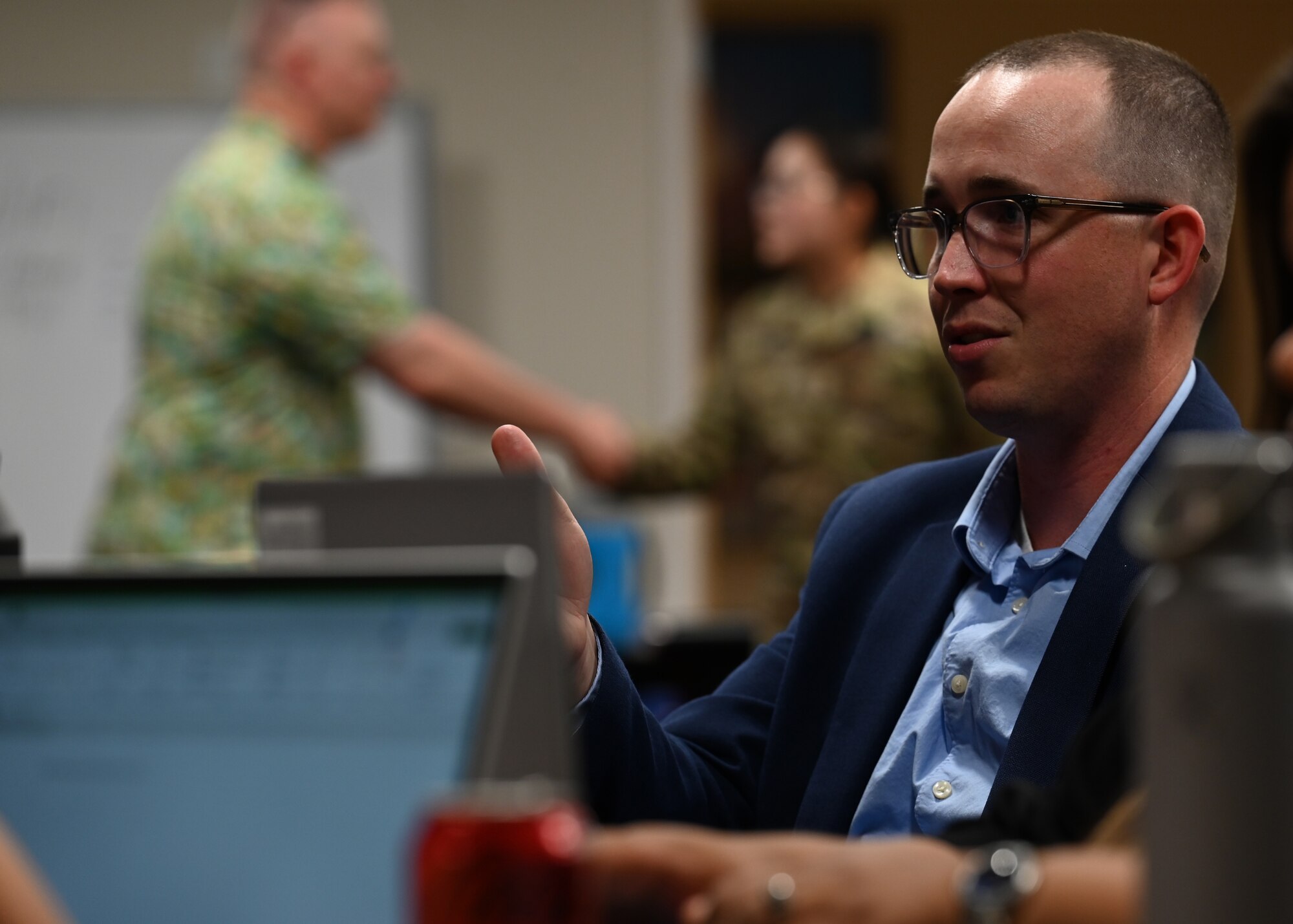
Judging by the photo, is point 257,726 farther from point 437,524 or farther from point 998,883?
point 998,883

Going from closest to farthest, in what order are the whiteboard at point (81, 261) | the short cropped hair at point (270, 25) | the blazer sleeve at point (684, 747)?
the blazer sleeve at point (684, 747) → the short cropped hair at point (270, 25) → the whiteboard at point (81, 261)

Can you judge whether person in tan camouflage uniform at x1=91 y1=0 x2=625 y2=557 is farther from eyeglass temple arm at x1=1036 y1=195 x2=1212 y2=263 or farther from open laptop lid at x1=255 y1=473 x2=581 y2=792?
open laptop lid at x1=255 y1=473 x2=581 y2=792

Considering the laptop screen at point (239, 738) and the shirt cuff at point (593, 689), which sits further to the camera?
the shirt cuff at point (593, 689)

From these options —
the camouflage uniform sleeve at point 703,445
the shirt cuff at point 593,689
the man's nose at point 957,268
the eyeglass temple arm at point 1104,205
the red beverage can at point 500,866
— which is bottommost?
the camouflage uniform sleeve at point 703,445

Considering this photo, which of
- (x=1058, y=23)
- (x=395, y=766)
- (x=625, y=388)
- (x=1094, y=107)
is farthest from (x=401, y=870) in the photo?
(x=1058, y=23)

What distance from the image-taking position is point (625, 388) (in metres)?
4.00

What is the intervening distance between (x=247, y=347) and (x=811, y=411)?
1.19 m

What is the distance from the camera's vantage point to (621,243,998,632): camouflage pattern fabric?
3135 mm

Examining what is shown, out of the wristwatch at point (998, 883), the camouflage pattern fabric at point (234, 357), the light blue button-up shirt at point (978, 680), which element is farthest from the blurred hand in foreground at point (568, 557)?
the camouflage pattern fabric at point (234, 357)

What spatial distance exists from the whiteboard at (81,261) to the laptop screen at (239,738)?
124 inches

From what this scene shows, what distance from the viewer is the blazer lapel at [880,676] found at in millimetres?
1187

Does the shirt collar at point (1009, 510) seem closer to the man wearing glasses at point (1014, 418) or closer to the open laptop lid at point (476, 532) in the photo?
the man wearing glasses at point (1014, 418)

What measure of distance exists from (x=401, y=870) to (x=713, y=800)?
637mm

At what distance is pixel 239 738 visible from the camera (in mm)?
650
